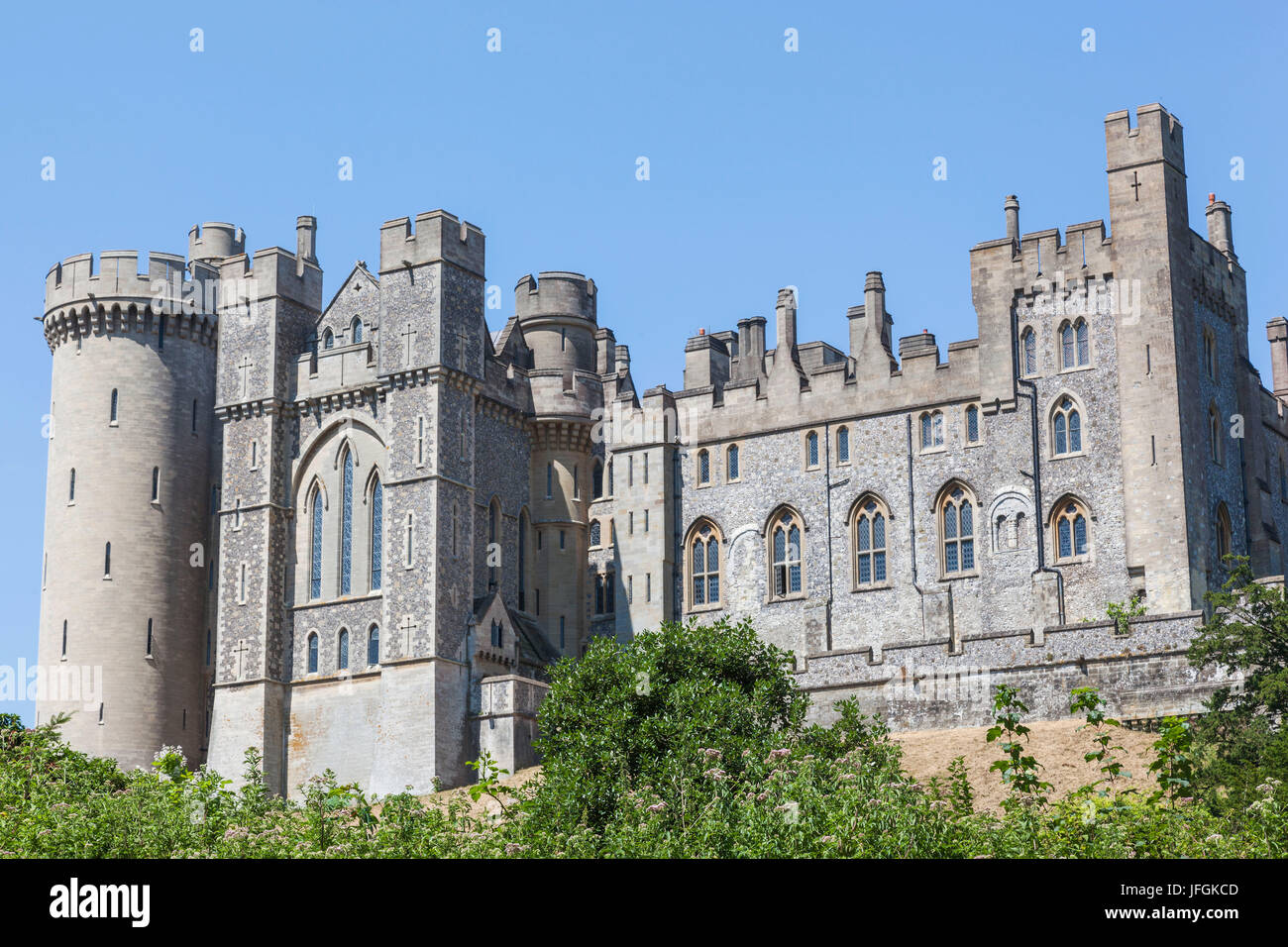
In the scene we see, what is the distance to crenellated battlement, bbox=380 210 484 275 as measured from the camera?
1938 inches

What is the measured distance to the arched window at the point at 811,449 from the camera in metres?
49.4

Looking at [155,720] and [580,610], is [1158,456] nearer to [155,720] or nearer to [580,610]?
[580,610]

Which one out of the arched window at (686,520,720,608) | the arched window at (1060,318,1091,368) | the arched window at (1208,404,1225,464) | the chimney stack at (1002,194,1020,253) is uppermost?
the chimney stack at (1002,194,1020,253)

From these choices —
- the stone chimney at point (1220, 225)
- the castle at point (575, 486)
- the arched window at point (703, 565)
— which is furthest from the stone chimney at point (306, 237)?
the stone chimney at point (1220, 225)

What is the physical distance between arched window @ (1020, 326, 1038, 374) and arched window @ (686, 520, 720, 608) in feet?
33.5

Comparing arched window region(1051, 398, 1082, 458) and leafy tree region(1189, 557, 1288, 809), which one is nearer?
leafy tree region(1189, 557, 1288, 809)

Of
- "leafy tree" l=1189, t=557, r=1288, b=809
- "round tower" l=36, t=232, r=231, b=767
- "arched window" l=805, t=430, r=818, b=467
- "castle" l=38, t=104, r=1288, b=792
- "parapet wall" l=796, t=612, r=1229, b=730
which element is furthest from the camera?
"round tower" l=36, t=232, r=231, b=767

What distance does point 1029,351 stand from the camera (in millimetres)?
46344

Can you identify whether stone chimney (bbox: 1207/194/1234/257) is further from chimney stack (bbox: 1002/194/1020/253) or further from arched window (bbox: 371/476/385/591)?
arched window (bbox: 371/476/385/591)

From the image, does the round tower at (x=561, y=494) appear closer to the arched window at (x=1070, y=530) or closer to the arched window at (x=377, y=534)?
the arched window at (x=377, y=534)

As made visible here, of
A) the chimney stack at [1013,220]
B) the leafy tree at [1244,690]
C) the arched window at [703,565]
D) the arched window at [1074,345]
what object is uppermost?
the chimney stack at [1013,220]

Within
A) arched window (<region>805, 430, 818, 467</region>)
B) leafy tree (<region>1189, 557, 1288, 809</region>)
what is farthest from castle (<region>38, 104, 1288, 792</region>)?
leafy tree (<region>1189, 557, 1288, 809</region>)

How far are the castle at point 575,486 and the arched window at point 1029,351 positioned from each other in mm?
79
